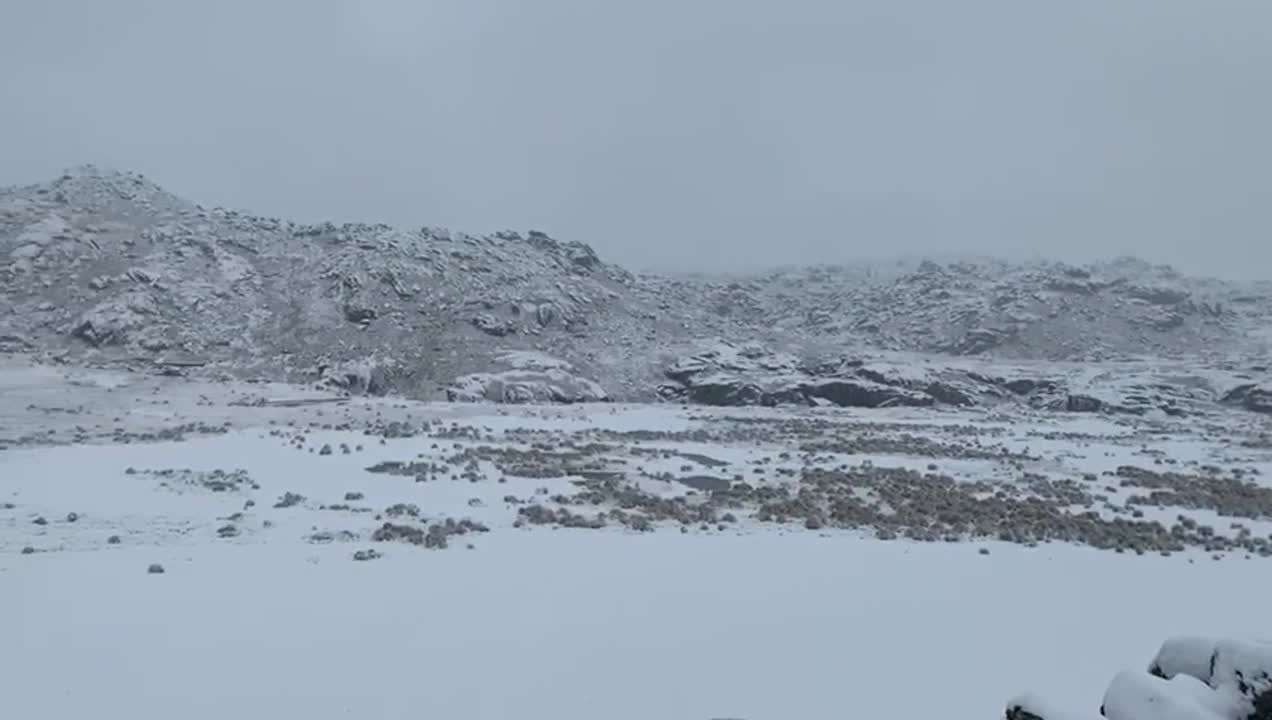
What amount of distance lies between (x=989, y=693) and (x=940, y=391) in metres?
63.2

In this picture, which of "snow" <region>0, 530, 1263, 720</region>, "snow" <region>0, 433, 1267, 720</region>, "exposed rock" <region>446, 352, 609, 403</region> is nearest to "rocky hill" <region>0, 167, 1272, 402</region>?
"exposed rock" <region>446, 352, 609, 403</region>

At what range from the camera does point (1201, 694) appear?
5.29 meters

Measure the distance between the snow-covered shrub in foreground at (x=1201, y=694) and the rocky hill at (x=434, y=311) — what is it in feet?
182

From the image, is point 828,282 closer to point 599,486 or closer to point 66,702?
point 599,486

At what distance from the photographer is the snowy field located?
8945 millimetres

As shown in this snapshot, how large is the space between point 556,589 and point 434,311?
6508 centimetres

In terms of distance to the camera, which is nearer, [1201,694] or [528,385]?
[1201,694]

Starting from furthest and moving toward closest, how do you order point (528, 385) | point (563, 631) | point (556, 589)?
point (528, 385), point (556, 589), point (563, 631)

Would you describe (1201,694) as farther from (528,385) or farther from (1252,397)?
(1252,397)

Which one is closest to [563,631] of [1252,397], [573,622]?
[573,622]

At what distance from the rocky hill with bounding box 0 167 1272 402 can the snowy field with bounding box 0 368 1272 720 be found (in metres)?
36.9

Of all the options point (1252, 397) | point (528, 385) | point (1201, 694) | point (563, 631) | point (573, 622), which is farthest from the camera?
point (1252, 397)

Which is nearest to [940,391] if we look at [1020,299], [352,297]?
[1020,299]

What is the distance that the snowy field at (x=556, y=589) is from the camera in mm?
8945
